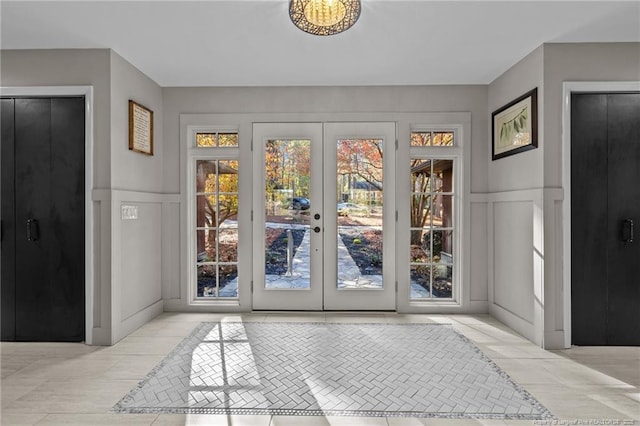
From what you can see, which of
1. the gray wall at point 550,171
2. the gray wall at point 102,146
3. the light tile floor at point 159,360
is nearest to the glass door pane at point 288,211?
the light tile floor at point 159,360

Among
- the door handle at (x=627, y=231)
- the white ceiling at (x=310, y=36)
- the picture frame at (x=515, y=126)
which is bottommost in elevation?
the door handle at (x=627, y=231)

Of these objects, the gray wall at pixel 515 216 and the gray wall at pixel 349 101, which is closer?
the gray wall at pixel 515 216

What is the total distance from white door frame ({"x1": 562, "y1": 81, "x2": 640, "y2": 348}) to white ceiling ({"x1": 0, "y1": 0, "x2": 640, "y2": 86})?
13.9 inches

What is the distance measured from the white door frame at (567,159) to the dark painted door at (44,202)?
4.03m

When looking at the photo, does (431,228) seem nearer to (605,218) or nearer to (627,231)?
(605,218)

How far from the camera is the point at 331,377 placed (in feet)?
7.84

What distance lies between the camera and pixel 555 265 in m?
2.89

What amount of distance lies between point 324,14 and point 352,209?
81.0 inches

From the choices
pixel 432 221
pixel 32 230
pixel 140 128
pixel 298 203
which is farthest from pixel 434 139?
pixel 32 230

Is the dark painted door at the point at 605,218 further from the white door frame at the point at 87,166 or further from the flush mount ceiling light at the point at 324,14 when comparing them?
the white door frame at the point at 87,166

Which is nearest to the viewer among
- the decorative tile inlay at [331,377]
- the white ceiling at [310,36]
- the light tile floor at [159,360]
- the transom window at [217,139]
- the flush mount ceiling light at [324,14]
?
the light tile floor at [159,360]

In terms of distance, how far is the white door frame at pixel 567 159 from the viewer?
9.47 ft

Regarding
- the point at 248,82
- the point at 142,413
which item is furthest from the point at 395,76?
the point at 142,413

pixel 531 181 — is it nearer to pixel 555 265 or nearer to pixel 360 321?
pixel 555 265
